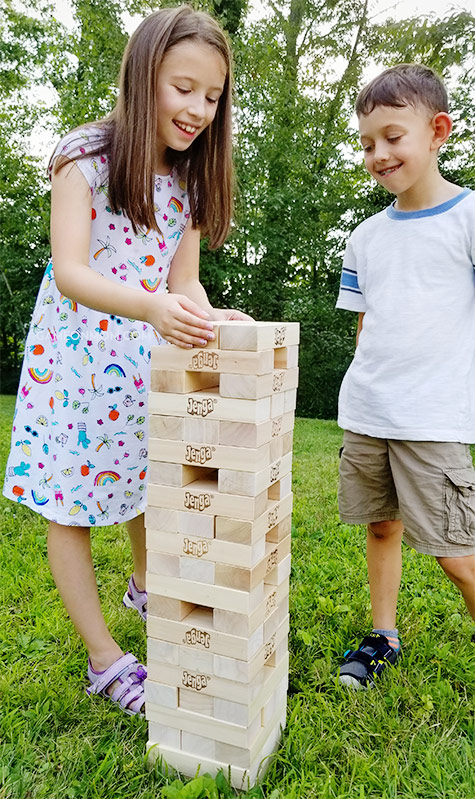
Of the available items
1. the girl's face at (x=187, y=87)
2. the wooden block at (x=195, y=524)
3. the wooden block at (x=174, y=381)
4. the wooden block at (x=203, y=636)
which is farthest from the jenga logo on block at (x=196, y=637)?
the girl's face at (x=187, y=87)

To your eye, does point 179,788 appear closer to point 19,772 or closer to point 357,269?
point 19,772

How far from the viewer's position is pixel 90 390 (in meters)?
1.60

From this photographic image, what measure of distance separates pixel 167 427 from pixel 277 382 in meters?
0.28

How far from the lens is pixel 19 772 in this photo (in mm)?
1456

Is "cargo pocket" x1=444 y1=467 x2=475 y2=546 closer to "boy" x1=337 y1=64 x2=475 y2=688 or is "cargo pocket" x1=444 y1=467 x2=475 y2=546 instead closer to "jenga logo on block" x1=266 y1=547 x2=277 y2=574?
"boy" x1=337 y1=64 x2=475 y2=688

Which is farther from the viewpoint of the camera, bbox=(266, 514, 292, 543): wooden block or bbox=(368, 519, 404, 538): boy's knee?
bbox=(368, 519, 404, 538): boy's knee

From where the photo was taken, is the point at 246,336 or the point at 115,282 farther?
the point at 115,282

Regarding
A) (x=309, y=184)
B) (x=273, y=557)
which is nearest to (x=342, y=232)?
(x=309, y=184)

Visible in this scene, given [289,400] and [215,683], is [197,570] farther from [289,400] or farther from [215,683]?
[289,400]

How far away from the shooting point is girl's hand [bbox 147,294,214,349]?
126 centimetres

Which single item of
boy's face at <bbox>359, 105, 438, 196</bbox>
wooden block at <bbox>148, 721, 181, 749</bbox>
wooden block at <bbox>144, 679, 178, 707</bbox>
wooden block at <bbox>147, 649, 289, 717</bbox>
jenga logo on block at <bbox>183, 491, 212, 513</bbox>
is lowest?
wooden block at <bbox>148, 721, 181, 749</bbox>

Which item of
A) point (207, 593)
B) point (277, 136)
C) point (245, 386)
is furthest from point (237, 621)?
point (277, 136)

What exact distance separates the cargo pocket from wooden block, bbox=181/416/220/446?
72cm

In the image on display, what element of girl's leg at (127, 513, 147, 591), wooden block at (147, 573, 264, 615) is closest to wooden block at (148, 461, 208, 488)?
wooden block at (147, 573, 264, 615)
